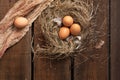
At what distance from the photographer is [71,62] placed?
1346 mm

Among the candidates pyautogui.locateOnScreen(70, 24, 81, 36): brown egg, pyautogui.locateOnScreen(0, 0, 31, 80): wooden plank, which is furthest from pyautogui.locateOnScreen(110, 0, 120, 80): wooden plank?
pyautogui.locateOnScreen(0, 0, 31, 80): wooden plank

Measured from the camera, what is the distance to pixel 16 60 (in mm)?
1312

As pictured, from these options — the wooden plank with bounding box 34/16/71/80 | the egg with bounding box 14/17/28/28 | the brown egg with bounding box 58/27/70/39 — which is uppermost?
the egg with bounding box 14/17/28/28

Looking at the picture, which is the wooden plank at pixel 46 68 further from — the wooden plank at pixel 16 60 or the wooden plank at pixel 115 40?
the wooden plank at pixel 115 40

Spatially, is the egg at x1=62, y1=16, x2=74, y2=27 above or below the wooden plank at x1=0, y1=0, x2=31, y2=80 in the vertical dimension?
above

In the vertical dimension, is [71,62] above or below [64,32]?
below

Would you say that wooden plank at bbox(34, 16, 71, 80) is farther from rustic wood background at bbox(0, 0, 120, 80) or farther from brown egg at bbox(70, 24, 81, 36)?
brown egg at bbox(70, 24, 81, 36)

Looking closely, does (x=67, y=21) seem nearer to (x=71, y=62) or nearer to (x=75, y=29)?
(x=75, y=29)

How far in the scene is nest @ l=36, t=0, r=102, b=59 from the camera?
1315 millimetres

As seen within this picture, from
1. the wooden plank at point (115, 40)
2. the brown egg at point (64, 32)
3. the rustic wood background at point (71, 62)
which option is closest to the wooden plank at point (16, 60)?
the rustic wood background at point (71, 62)

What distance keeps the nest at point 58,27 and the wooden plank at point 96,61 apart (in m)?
0.04

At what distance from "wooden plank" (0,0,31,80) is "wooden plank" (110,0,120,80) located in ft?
0.96

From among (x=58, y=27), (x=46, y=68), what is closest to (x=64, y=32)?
(x=58, y=27)

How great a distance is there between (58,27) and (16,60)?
18 cm
